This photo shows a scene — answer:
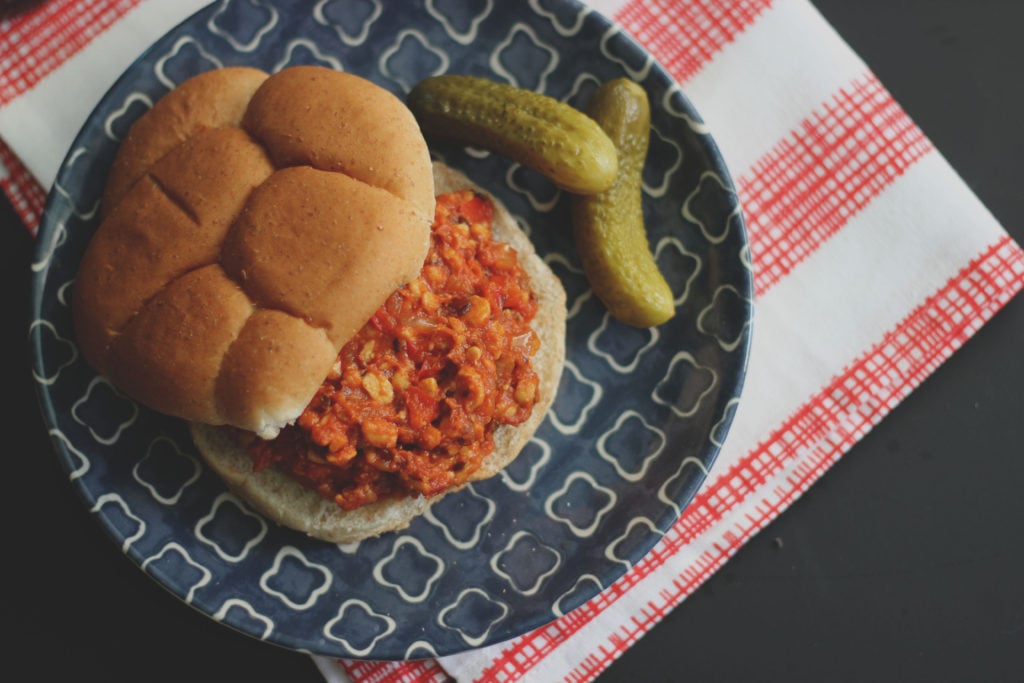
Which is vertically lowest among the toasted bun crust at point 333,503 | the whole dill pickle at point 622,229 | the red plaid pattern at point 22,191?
the red plaid pattern at point 22,191

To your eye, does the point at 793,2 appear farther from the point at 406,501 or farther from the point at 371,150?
the point at 406,501


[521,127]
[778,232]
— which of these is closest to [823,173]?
[778,232]

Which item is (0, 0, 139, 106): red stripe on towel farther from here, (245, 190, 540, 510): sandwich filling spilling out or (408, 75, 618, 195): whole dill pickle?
(245, 190, 540, 510): sandwich filling spilling out

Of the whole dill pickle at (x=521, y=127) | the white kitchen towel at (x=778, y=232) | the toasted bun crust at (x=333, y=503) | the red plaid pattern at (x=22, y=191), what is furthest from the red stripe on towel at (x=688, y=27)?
the red plaid pattern at (x=22, y=191)

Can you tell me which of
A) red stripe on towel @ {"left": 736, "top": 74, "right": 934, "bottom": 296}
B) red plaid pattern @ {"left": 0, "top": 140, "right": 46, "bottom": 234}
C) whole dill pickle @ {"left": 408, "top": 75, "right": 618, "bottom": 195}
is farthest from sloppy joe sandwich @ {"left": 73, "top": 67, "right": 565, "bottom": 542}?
red stripe on towel @ {"left": 736, "top": 74, "right": 934, "bottom": 296}

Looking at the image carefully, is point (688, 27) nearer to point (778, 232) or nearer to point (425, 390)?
point (778, 232)

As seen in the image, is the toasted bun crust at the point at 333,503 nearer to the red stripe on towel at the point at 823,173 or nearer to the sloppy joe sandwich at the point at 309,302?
the sloppy joe sandwich at the point at 309,302

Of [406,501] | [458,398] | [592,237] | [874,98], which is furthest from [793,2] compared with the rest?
[406,501]
